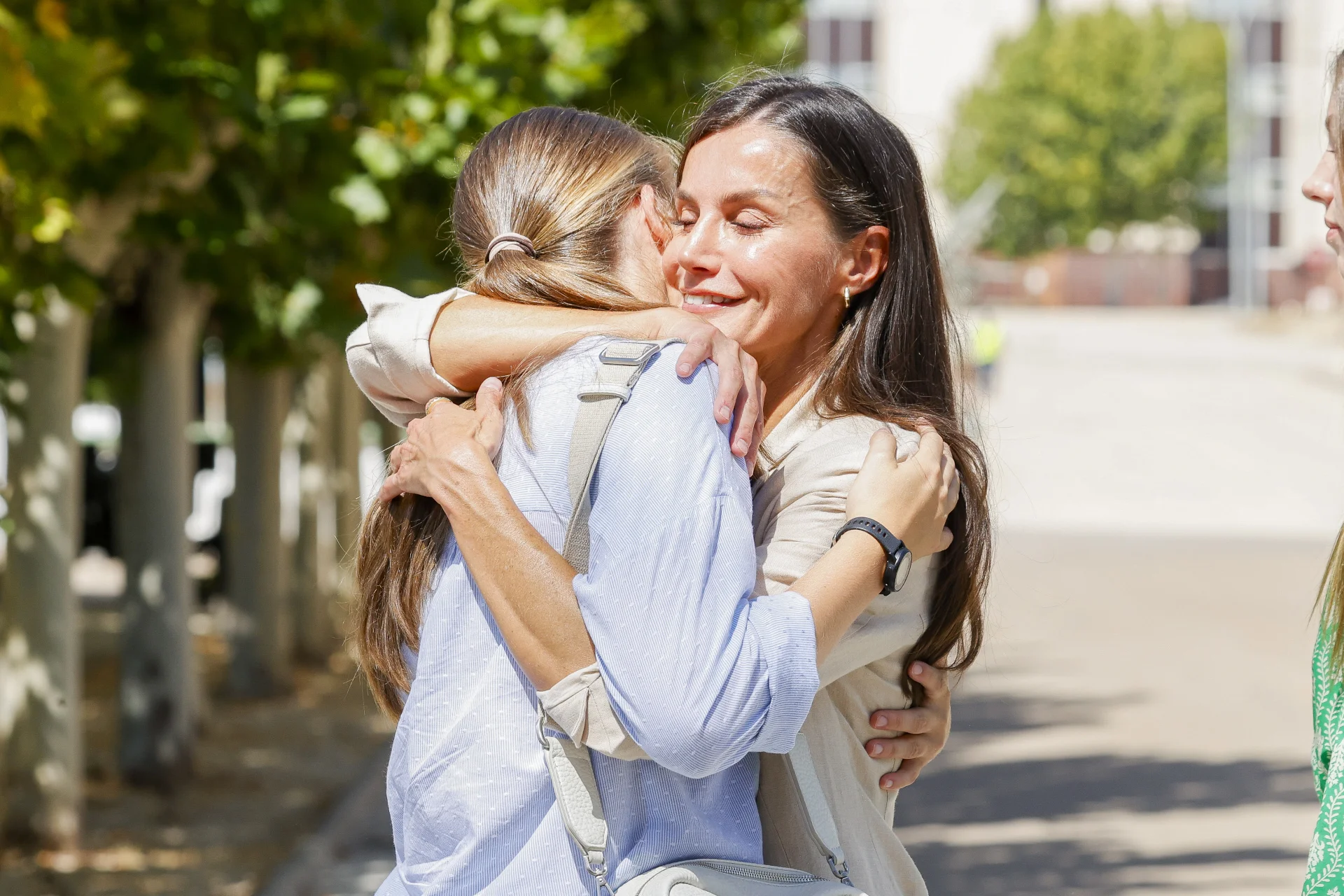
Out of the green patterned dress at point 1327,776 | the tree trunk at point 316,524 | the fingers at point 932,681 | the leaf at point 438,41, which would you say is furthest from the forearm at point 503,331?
the tree trunk at point 316,524

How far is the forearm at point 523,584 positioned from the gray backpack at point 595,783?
4 centimetres

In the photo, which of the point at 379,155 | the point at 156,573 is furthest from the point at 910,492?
the point at 156,573

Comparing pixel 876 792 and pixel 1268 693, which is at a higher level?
pixel 876 792

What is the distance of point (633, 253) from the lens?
6.86 feet

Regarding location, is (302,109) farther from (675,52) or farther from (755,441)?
(755,441)

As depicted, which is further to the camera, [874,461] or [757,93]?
[757,93]

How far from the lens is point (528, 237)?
2.05 m

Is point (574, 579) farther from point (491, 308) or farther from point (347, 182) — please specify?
point (347, 182)

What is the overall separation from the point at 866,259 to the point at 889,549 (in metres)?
0.48

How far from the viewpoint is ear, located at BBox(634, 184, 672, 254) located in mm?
2068

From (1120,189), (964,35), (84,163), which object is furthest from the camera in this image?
(964,35)

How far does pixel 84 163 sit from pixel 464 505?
4413 mm

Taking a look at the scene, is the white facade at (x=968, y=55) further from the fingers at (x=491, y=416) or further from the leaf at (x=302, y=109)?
the fingers at (x=491, y=416)

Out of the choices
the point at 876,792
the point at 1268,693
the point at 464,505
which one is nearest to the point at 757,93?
the point at 464,505
